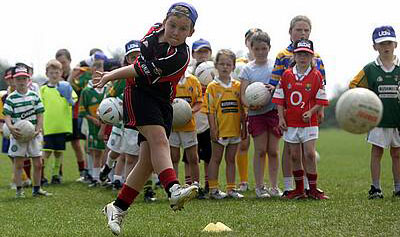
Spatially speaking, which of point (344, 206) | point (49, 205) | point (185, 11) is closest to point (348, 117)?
point (344, 206)

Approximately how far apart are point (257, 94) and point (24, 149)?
3.47 meters

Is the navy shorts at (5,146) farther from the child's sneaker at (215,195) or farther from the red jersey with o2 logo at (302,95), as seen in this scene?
the red jersey with o2 logo at (302,95)

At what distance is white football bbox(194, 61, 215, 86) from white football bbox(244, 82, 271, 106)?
122 centimetres

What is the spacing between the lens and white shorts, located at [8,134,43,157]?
379 inches

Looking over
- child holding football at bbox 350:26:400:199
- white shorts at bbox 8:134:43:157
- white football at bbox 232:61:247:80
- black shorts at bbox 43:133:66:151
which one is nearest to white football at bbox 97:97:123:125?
white shorts at bbox 8:134:43:157

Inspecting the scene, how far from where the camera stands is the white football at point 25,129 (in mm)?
9418

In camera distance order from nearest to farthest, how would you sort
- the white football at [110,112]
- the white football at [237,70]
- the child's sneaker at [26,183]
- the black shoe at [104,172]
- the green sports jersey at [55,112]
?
1. the white football at [110,112]
2. the white football at [237,70]
3. the black shoe at [104,172]
4. the child's sneaker at [26,183]
5. the green sports jersey at [55,112]

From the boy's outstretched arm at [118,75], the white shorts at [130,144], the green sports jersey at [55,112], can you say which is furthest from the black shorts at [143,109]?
the green sports jersey at [55,112]

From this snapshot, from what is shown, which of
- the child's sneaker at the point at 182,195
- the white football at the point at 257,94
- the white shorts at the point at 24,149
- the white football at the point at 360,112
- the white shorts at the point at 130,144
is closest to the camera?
the child's sneaker at the point at 182,195

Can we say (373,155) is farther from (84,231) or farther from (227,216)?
(84,231)

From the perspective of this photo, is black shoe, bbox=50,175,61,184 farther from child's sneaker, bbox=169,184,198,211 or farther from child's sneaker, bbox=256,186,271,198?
child's sneaker, bbox=169,184,198,211

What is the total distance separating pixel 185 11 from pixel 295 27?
344 cm

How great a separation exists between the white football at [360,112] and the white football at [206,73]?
3.63 meters

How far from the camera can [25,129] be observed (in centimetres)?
942
